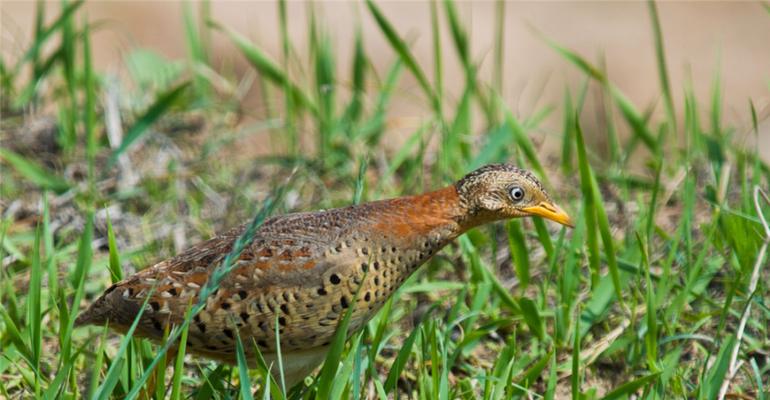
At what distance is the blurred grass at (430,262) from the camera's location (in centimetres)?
389

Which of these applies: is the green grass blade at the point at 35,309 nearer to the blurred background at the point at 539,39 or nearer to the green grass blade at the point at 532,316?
the green grass blade at the point at 532,316

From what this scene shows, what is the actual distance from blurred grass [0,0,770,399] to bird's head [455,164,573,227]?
0.36 metres

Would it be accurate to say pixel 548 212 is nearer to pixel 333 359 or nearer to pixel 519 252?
pixel 519 252

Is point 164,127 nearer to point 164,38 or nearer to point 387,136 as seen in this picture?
point 387,136

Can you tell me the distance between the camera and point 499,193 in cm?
398

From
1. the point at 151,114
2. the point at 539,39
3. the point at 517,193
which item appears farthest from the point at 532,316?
the point at 539,39

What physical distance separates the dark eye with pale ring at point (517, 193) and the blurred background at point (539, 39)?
447 centimetres

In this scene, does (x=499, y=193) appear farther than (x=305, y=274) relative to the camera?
Yes

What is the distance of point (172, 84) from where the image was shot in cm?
659

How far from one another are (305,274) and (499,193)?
27.3 inches

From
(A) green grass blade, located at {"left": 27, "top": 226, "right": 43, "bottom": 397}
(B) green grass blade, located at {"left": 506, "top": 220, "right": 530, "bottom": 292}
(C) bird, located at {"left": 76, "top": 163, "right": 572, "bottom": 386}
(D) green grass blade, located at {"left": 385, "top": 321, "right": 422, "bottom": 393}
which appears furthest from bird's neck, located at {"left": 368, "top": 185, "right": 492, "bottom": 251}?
(A) green grass blade, located at {"left": 27, "top": 226, "right": 43, "bottom": 397}

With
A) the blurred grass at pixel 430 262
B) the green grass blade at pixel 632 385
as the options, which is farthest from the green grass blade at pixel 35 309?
the green grass blade at pixel 632 385

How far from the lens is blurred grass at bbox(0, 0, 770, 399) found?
3895mm

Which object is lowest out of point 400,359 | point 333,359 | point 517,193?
point 400,359
